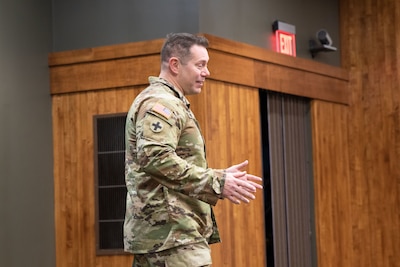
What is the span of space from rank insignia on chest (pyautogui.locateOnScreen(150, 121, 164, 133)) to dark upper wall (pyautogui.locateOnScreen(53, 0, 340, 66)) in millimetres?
2614

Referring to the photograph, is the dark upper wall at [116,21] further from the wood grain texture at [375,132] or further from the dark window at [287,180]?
the wood grain texture at [375,132]

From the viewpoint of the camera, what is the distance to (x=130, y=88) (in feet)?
17.3

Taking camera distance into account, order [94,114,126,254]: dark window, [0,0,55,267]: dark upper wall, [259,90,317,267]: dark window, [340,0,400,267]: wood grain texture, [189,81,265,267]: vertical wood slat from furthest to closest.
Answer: [340,0,400,267]: wood grain texture < [259,90,317,267]: dark window < [94,114,126,254]: dark window < [189,81,265,267]: vertical wood slat < [0,0,55,267]: dark upper wall

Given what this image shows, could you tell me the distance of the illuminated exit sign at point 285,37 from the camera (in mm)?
5914

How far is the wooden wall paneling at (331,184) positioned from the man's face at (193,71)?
3.53 metres

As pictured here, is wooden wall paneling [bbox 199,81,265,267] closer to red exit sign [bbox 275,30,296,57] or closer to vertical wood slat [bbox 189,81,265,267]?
vertical wood slat [bbox 189,81,265,267]

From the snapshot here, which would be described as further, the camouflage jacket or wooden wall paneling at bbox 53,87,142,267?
wooden wall paneling at bbox 53,87,142,267

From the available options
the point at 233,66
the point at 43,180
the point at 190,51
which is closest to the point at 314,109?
the point at 233,66

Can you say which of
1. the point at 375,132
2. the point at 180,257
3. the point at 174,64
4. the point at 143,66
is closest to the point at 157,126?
the point at 174,64

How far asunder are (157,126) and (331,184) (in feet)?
13.4

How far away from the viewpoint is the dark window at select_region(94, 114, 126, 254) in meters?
5.29

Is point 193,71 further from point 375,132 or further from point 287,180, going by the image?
point 375,132

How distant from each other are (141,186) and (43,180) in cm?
278

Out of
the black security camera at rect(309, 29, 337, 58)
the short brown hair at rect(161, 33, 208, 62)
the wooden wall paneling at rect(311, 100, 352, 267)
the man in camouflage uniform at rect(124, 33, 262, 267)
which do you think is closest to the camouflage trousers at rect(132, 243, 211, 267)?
the man in camouflage uniform at rect(124, 33, 262, 267)
